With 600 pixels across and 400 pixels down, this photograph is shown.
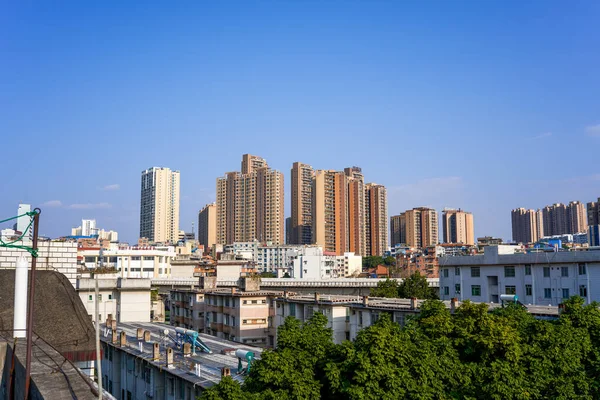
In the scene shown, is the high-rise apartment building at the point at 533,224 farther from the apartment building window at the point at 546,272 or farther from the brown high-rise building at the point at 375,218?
the apartment building window at the point at 546,272

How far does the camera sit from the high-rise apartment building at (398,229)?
619 ft

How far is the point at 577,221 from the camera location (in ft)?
577

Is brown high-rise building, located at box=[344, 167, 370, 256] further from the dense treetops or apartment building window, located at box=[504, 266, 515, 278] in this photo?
the dense treetops

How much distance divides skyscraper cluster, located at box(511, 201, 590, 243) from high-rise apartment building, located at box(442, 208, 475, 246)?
16.7 m

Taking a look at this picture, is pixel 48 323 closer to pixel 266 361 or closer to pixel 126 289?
pixel 266 361

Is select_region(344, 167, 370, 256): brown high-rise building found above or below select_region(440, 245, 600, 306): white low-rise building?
above

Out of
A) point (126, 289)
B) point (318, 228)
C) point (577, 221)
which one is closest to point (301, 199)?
point (318, 228)

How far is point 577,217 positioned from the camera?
176 meters

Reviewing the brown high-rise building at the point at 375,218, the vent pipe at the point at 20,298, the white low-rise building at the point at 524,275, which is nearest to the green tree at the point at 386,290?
the white low-rise building at the point at 524,275

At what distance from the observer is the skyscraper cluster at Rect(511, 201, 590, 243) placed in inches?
6942

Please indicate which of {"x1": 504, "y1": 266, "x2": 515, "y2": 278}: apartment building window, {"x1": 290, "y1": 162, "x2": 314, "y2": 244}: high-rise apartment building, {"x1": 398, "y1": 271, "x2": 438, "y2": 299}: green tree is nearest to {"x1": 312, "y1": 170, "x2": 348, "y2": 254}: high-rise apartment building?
{"x1": 290, "y1": 162, "x2": 314, "y2": 244}: high-rise apartment building

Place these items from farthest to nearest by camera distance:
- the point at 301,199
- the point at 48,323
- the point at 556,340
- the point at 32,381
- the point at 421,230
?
the point at 421,230
the point at 301,199
the point at 48,323
the point at 556,340
the point at 32,381

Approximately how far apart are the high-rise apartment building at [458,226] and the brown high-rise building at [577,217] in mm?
30628

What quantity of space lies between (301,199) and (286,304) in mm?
124341
